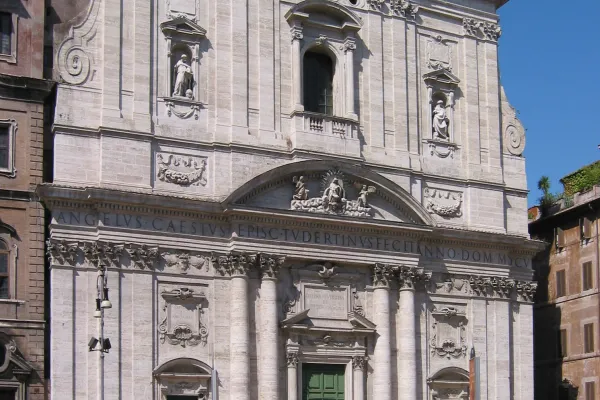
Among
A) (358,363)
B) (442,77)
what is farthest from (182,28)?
(358,363)

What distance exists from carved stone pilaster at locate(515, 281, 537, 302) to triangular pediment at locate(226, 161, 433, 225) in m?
4.40

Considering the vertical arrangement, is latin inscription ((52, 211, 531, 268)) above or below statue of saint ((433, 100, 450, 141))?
below

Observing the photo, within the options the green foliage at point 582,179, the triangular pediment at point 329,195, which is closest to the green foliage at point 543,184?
the green foliage at point 582,179

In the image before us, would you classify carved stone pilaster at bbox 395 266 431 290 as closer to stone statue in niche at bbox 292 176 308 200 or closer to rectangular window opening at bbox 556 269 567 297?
stone statue in niche at bbox 292 176 308 200

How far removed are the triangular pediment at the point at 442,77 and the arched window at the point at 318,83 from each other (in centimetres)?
332

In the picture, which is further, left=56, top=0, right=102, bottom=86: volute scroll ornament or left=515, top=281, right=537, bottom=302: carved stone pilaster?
left=515, top=281, right=537, bottom=302: carved stone pilaster

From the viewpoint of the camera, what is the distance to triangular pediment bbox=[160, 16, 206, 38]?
31356 mm

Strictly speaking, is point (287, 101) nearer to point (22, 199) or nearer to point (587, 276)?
point (22, 199)

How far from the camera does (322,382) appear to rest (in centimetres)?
3188

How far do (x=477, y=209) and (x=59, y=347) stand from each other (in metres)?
14.1

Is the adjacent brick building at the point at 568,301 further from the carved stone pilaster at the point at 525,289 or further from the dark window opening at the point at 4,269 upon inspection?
the dark window opening at the point at 4,269

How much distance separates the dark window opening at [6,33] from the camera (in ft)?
96.8

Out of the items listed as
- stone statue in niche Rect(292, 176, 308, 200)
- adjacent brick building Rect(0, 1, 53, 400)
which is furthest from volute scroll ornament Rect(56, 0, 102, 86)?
stone statue in niche Rect(292, 176, 308, 200)

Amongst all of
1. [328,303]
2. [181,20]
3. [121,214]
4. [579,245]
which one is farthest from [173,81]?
[579,245]
